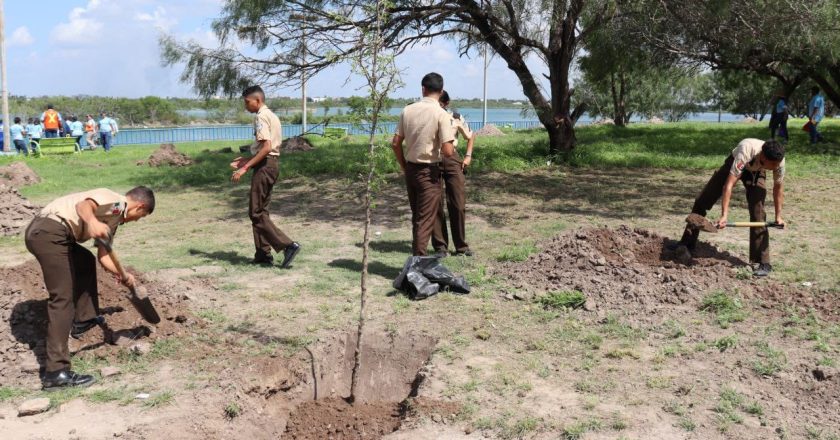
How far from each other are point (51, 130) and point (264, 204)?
1796 cm

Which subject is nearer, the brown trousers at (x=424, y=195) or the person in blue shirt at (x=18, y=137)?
the brown trousers at (x=424, y=195)

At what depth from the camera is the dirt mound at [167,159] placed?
634 inches

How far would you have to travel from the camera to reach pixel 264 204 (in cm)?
685

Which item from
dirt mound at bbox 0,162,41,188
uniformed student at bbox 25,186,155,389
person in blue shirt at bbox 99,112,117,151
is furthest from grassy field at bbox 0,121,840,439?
person in blue shirt at bbox 99,112,117,151

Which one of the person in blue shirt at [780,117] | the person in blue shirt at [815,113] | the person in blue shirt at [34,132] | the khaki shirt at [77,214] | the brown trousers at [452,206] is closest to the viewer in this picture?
the khaki shirt at [77,214]

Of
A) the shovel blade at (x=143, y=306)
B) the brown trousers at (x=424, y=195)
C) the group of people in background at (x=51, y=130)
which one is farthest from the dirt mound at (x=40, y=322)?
the group of people in background at (x=51, y=130)

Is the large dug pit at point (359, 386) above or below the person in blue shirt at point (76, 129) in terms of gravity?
below

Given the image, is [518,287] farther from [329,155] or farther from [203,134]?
[203,134]

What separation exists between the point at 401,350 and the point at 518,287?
1.53 meters

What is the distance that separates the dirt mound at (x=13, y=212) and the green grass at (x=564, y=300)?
693 cm

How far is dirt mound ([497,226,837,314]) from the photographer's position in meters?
5.72

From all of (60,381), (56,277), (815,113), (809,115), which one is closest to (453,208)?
(56,277)

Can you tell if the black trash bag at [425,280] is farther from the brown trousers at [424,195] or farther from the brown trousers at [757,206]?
the brown trousers at [757,206]

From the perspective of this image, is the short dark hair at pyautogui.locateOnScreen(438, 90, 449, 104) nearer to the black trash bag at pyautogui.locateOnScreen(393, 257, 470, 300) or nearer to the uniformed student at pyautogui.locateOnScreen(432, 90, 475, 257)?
the uniformed student at pyautogui.locateOnScreen(432, 90, 475, 257)
